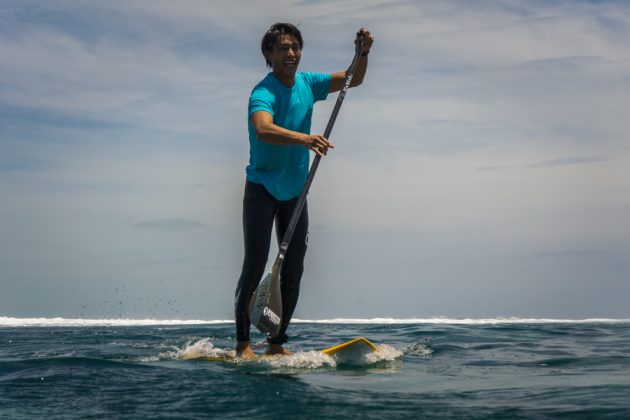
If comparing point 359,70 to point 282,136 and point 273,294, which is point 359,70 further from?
point 273,294

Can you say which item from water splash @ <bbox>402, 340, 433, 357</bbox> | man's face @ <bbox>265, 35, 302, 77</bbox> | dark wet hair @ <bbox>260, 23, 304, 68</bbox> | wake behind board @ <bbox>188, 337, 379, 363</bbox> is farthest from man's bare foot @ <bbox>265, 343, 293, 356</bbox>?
dark wet hair @ <bbox>260, 23, 304, 68</bbox>

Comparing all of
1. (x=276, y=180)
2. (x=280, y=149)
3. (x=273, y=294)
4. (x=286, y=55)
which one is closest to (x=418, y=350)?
(x=273, y=294)

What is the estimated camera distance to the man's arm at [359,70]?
6637 mm

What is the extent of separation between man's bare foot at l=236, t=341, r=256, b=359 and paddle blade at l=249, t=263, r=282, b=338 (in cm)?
22

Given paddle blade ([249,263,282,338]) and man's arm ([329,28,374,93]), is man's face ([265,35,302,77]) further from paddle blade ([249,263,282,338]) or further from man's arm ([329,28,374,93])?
paddle blade ([249,263,282,338])

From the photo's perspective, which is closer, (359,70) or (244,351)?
(244,351)

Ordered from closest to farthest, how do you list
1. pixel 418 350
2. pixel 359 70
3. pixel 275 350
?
pixel 275 350, pixel 359 70, pixel 418 350

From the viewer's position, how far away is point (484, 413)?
3715 millimetres

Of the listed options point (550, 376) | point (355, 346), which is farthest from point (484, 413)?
point (355, 346)

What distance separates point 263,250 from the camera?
20.1 feet

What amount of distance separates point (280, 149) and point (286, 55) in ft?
2.45

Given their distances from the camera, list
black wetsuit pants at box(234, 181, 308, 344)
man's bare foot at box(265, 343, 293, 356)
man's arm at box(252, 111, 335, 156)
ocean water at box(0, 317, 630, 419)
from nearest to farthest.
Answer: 1. ocean water at box(0, 317, 630, 419)
2. man's arm at box(252, 111, 335, 156)
3. black wetsuit pants at box(234, 181, 308, 344)
4. man's bare foot at box(265, 343, 293, 356)

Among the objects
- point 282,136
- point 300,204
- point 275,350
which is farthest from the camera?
point 275,350

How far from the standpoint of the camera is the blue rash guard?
6066 millimetres
